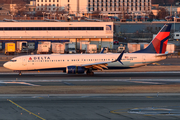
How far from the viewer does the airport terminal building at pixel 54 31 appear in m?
90.1

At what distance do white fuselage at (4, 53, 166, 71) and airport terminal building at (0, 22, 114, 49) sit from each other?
147 feet

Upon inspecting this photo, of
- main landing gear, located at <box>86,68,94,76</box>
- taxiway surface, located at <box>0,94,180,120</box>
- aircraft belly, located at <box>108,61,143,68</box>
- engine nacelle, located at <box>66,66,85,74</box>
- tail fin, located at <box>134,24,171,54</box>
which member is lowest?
taxiway surface, located at <box>0,94,180,120</box>

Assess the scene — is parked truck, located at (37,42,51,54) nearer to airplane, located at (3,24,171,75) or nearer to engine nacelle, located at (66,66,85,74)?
airplane, located at (3,24,171,75)

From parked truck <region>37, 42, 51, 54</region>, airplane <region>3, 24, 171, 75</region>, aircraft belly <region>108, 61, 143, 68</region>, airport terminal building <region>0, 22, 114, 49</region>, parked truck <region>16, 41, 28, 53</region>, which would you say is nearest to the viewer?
airplane <region>3, 24, 171, 75</region>

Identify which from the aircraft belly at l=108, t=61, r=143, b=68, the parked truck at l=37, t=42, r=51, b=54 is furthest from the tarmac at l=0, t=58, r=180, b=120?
the parked truck at l=37, t=42, r=51, b=54

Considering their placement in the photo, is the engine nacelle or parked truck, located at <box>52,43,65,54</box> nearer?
the engine nacelle

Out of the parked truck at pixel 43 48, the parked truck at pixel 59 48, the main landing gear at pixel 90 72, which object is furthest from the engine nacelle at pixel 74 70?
the parked truck at pixel 43 48

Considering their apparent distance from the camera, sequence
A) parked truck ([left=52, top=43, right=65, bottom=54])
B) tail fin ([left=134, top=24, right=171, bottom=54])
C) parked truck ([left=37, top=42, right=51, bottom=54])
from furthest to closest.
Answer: parked truck ([left=37, top=42, right=51, bottom=54]), parked truck ([left=52, top=43, right=65, bottom=54]), tail fin ([left=134, top=24, right=171, bottom=54])

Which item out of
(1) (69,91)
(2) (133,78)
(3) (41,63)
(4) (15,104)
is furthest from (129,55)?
(4) (15,104)

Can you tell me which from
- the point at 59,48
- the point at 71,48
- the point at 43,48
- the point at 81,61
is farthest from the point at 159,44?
the point at 43,48

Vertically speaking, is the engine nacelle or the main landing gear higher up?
the engine nacelle

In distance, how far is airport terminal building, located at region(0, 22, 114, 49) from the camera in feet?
A: 296

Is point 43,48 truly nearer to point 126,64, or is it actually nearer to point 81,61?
point 81,61

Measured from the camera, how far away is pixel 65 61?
45500 millimetres
